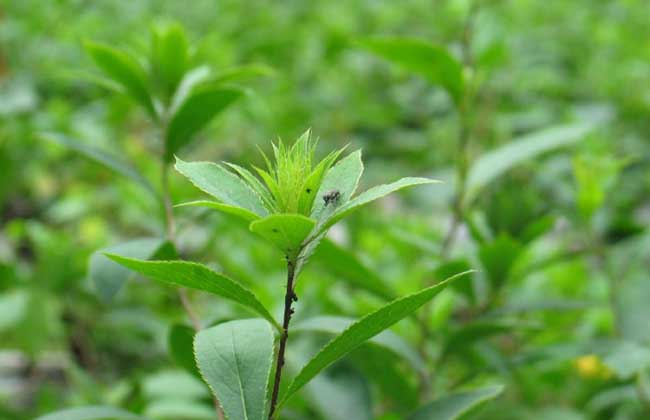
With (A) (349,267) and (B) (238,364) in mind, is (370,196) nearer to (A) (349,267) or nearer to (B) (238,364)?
(B) (238,364)

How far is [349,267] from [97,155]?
1.14 feet

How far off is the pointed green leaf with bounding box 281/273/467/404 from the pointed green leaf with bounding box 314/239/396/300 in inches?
12.3

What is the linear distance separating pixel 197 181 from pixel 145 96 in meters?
0.42

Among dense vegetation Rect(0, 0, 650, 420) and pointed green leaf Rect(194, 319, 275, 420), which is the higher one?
dense vegetation Rect(0, 0, 650, 420)

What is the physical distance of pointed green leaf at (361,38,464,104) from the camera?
1215 millimetres

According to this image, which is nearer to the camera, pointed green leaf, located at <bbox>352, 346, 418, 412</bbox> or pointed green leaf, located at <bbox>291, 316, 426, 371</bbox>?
pointed green leaf, located at <bbox>291, 316, 426, 371</bbox>

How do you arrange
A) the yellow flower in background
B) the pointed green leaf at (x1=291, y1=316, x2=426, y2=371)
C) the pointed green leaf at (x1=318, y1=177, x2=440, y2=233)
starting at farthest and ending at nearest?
the yellow flower in background → the pointed green leaf at (x1=291, y1=316, x2=426, y2=371) → the pointed green leaf at (x1=318, y1=177, x2=440, y2=233)

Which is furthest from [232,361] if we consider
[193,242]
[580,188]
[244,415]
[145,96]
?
[193,242]

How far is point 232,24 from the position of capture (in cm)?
354

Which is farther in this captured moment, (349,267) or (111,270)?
(349,267)

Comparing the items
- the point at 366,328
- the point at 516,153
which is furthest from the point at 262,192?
the point at 516,153

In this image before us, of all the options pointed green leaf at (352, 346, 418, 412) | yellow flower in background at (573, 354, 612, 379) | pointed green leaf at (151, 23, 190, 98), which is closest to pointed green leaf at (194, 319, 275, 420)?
pointed green leaf at (352, 346, 418, 412)

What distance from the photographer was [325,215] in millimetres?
721

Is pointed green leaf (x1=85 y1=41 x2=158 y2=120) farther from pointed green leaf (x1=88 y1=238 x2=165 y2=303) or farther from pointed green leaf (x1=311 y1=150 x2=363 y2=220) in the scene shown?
pointed green leaf (x1=311 y1=150 x2=363 y2=220)
